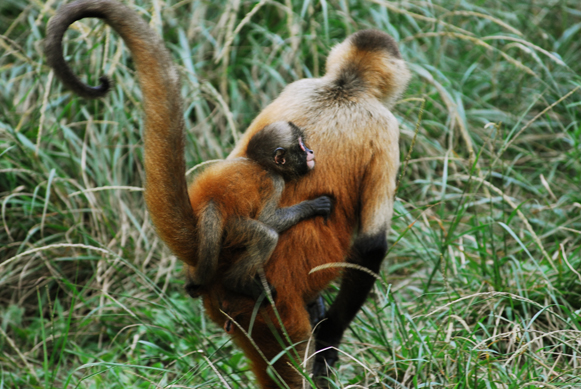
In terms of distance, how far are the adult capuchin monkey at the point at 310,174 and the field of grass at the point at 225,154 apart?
1.70 ft

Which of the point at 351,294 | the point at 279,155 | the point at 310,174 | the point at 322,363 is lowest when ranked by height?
the point at 322,363

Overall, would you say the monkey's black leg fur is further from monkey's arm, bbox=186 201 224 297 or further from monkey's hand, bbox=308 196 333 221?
monkey's arm, bbox=186 201 224 297

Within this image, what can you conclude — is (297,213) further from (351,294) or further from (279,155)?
(351,294)

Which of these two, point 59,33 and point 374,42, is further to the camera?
point 374,42

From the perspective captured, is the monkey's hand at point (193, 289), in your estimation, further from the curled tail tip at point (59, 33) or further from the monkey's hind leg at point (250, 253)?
the curled tail tip at point (59, 33)

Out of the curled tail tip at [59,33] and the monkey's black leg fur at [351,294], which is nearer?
the curled tail tip at [59,33]

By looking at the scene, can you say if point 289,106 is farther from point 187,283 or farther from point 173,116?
point 187,283

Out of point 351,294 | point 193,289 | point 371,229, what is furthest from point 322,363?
point 193,289

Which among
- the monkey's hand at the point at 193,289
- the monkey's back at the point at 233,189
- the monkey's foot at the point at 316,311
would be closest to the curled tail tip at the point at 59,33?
the monkey's back at the point at 233,189

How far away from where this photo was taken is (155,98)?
8.29 ft

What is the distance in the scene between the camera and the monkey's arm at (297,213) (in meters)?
2.85

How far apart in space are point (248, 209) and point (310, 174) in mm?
445

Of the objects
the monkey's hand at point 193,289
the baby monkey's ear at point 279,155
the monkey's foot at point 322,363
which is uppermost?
the baby monkey's ear at point 279,155

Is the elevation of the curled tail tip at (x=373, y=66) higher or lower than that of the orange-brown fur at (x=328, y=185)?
higher
